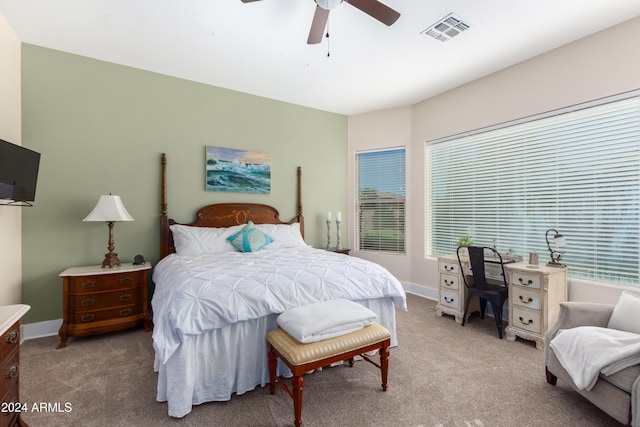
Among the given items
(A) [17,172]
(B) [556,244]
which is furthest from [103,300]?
(B) [556,244]

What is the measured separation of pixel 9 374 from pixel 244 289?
121 centimetres

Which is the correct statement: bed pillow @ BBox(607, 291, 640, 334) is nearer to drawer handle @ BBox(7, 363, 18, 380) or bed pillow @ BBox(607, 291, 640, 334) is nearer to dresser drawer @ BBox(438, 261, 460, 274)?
dresser drawer @ BBox(438, 261, 460, 274)

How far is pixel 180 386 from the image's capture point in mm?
1859

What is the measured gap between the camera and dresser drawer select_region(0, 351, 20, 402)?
137cm

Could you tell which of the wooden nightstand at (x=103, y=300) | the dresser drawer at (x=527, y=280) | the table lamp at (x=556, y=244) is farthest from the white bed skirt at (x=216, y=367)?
the table lamp at (x=556, y=244)

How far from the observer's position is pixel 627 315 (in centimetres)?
194

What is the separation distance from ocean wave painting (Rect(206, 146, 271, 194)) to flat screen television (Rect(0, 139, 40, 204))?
5.90 ft

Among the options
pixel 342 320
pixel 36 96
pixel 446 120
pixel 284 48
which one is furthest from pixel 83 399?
pixel 446 120

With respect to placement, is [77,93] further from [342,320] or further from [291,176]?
[342,320]

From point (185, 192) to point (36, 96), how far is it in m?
1.74

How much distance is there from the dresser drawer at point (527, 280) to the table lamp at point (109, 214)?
4.09 meters

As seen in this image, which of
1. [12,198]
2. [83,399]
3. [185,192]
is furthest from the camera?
[185,192]

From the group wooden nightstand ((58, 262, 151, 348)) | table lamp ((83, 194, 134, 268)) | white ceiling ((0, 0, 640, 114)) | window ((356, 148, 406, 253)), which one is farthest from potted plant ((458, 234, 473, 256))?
table lamp ((83, 194, 134, 268))

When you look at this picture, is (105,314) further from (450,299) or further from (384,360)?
(450,299)
